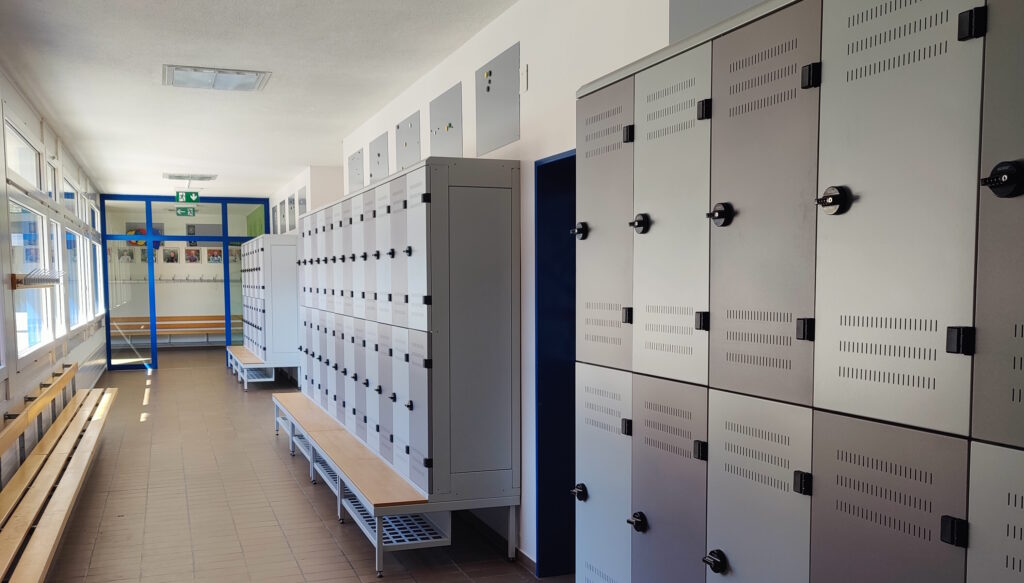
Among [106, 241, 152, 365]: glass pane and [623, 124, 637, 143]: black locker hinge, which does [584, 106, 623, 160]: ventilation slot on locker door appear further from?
[106, 241, 152, 365]: glass pane

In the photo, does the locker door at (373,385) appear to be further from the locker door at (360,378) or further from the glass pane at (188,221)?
the glass pane at (188,221)

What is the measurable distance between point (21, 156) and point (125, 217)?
1007cm

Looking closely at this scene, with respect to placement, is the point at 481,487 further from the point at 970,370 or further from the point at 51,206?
the point at 51,206

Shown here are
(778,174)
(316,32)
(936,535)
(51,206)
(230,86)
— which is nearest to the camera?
(936,535)

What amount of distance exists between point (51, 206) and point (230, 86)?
2563 millimetres

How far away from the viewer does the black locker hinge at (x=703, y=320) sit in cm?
234

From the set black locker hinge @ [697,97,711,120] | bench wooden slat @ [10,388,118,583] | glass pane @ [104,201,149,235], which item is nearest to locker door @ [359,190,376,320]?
bench wooden slat @ [10,388,118,583]

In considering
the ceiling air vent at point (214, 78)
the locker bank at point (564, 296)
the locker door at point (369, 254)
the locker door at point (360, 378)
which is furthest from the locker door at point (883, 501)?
the ceiling air vent at point (214, 78)

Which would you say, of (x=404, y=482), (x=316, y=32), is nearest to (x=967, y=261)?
(x=404, y=482)

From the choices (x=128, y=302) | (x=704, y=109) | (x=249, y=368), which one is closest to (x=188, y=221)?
(x=128, y=302)

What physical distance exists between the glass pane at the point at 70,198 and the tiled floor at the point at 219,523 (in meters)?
2.88

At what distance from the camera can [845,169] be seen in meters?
1.83

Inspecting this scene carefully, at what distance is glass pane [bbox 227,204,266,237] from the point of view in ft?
51.2

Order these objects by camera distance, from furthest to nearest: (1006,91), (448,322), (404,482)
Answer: (404,482) → (448,322) → (1006,91)
